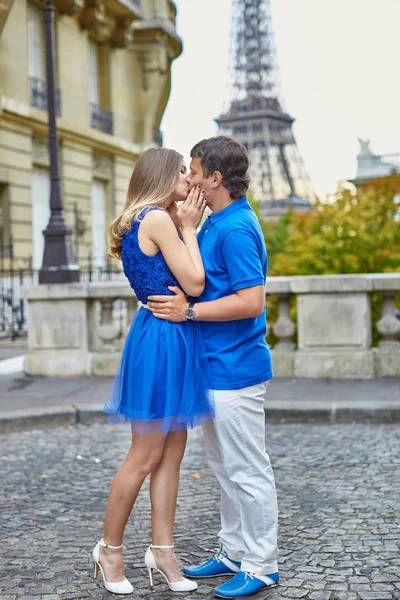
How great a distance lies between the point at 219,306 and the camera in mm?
3201

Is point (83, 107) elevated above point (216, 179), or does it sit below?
above

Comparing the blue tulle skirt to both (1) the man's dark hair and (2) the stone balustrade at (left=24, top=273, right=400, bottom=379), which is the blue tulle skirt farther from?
(2) the stone balustrade at (left=24, top=273, right=400, bottom=379)

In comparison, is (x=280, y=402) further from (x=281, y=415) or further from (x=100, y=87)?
(x=100, y=87)

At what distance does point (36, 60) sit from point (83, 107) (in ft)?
7.07

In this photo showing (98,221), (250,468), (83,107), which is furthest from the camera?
(98,221)

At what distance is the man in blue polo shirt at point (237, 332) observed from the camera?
10.5ft

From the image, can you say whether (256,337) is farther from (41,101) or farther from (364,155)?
(364,155)

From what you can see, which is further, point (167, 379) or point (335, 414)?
point (335, 414)

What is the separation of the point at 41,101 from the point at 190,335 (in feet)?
59.9

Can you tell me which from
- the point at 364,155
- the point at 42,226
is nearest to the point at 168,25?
the point at 42,226

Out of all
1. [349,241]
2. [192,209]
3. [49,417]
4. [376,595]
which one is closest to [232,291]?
[192,209]

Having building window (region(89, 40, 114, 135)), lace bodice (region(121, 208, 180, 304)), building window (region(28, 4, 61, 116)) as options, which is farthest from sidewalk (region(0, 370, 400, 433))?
building window (region(89, 40, 114, 135))

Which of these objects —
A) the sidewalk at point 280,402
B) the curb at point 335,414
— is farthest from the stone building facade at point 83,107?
the curb at point 335,414

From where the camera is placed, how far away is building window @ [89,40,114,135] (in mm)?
23995
